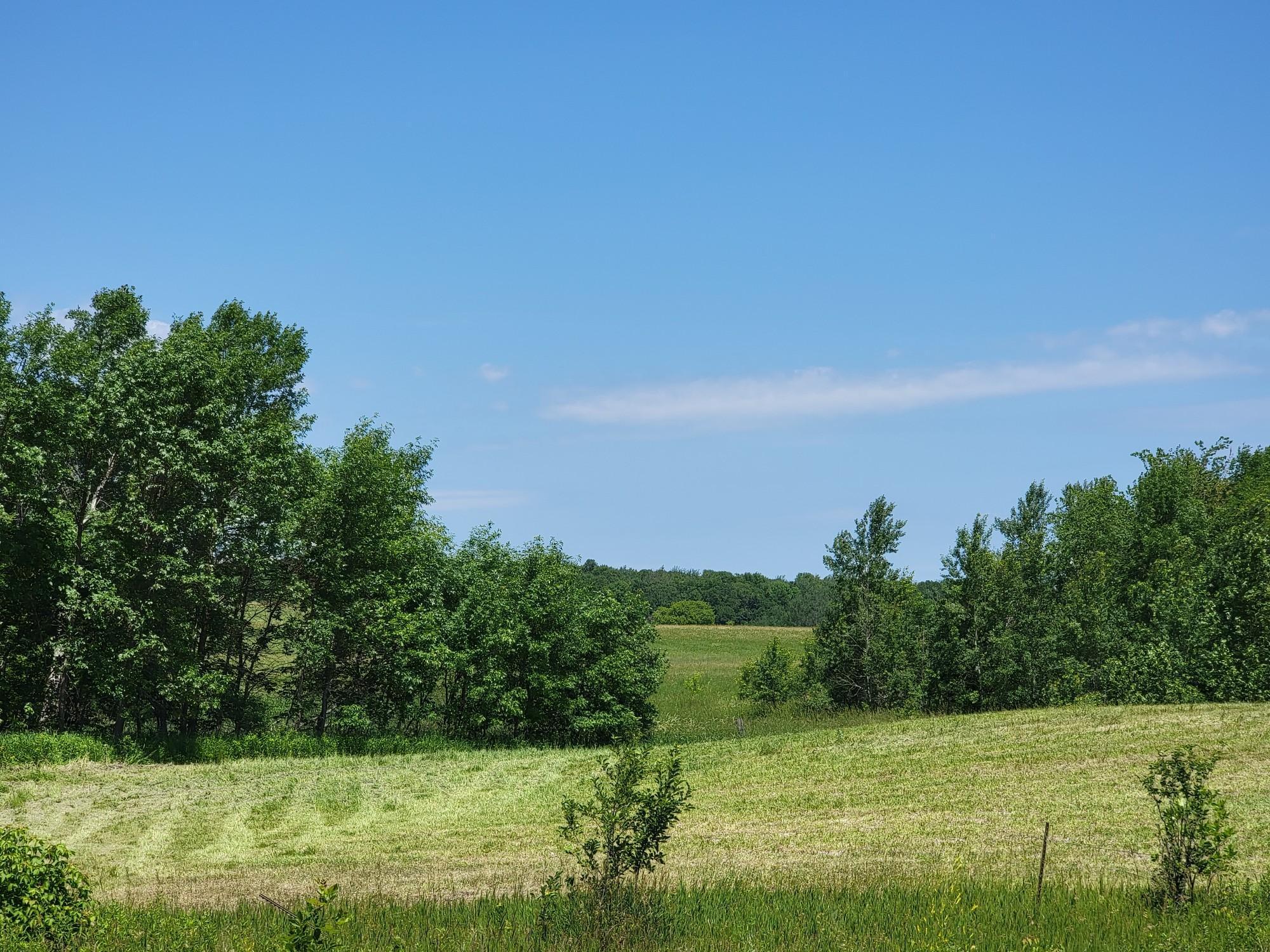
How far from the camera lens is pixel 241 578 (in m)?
33.0

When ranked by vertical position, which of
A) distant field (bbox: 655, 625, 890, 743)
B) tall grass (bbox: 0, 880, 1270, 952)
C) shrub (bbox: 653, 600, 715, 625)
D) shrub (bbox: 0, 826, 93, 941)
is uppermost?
shrub (bbox: 653, 600, 715, 625)

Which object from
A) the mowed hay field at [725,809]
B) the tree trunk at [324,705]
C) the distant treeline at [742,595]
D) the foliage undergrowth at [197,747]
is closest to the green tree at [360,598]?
the tree trunk at [324,705]

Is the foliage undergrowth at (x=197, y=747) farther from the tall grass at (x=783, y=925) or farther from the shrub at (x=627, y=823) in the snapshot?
the shrub at (x=627, y=823)

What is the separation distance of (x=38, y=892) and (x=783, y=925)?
22.9ft

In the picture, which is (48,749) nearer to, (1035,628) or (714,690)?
(1035,628)

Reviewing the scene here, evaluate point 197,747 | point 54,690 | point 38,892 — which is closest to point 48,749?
point 54,690

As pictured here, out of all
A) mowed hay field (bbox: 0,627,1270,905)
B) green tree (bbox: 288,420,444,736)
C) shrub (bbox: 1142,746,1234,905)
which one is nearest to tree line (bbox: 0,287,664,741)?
green tree (bbox: 288,420,444,736)

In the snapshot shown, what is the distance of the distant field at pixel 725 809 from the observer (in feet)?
49.1

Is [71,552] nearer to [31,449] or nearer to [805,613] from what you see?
[31,449]

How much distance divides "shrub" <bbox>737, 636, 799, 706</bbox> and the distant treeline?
73734mm

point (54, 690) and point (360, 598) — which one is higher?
point (360, 598)

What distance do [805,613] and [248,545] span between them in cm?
10661

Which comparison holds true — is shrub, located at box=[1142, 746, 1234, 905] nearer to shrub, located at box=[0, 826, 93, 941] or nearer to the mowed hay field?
the mowed hay field

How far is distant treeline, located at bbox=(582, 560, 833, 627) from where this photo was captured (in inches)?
5231
